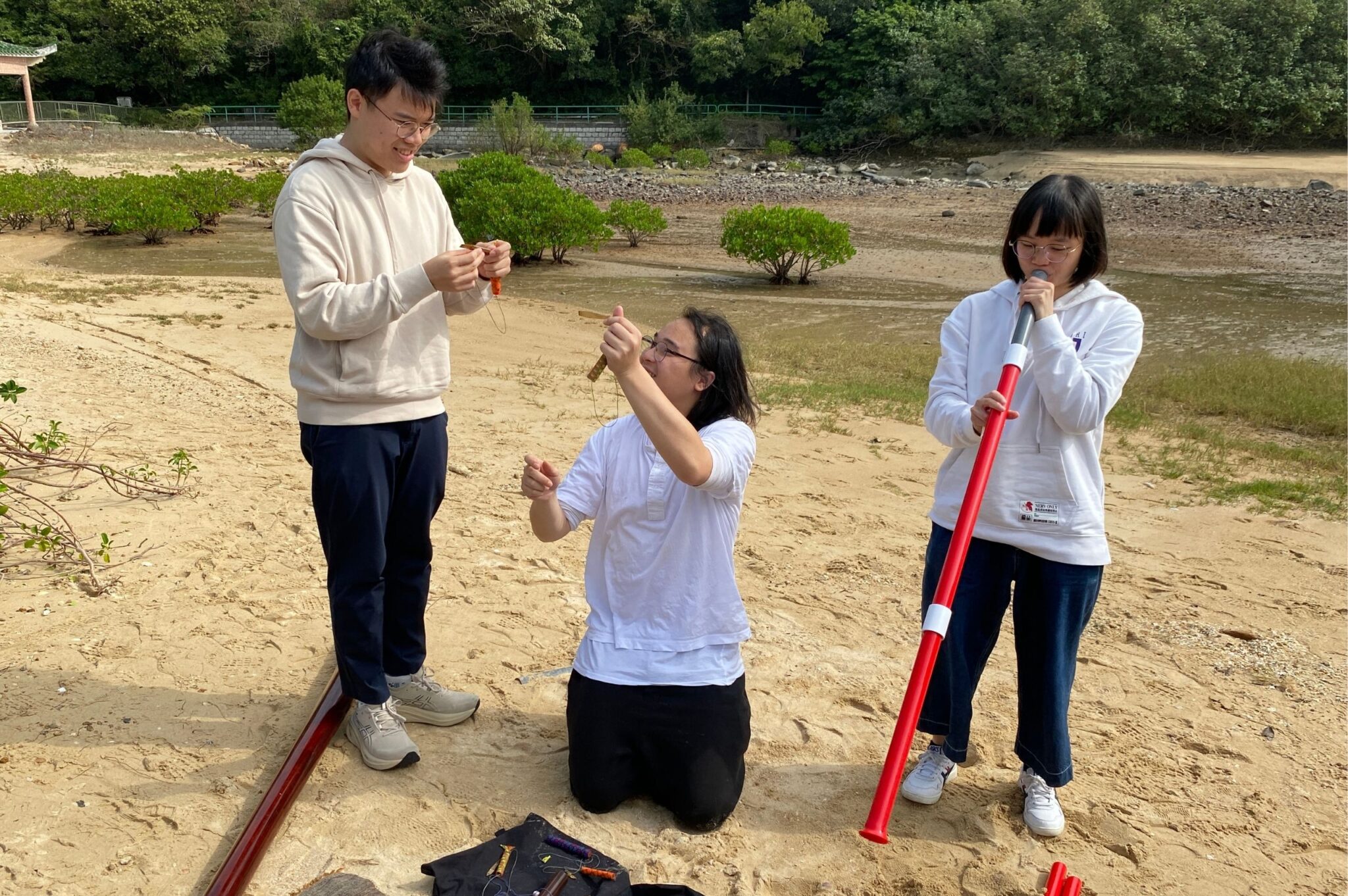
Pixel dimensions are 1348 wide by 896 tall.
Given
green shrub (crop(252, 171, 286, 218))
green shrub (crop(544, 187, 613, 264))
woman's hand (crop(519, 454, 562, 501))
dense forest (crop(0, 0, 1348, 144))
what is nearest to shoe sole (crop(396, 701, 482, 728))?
woman's hand (crop(519, 454, 562, 501))

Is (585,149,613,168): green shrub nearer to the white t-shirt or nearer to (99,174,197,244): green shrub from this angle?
(99,174,197,244): green shrub

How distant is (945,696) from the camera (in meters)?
2.97

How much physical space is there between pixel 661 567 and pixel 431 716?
3.22ft

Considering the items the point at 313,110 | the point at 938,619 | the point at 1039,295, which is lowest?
the point at 938,619

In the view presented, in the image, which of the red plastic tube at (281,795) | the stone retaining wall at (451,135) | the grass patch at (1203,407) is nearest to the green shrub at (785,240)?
the grass patch at (1203,407)

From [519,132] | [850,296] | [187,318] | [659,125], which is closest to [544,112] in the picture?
[659,125]

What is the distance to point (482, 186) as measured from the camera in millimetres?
15867

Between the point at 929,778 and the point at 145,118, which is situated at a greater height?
the point at 145,118

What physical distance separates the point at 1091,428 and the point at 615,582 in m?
1.30

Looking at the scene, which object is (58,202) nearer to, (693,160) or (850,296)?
(850,296)

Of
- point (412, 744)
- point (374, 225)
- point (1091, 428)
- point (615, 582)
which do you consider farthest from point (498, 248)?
point (1091, 428)

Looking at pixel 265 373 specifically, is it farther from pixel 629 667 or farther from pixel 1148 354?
pixel 1148 354

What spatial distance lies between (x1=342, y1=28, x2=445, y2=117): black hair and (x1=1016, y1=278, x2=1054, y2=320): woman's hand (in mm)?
1569

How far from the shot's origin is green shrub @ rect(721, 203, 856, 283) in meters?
14.9
